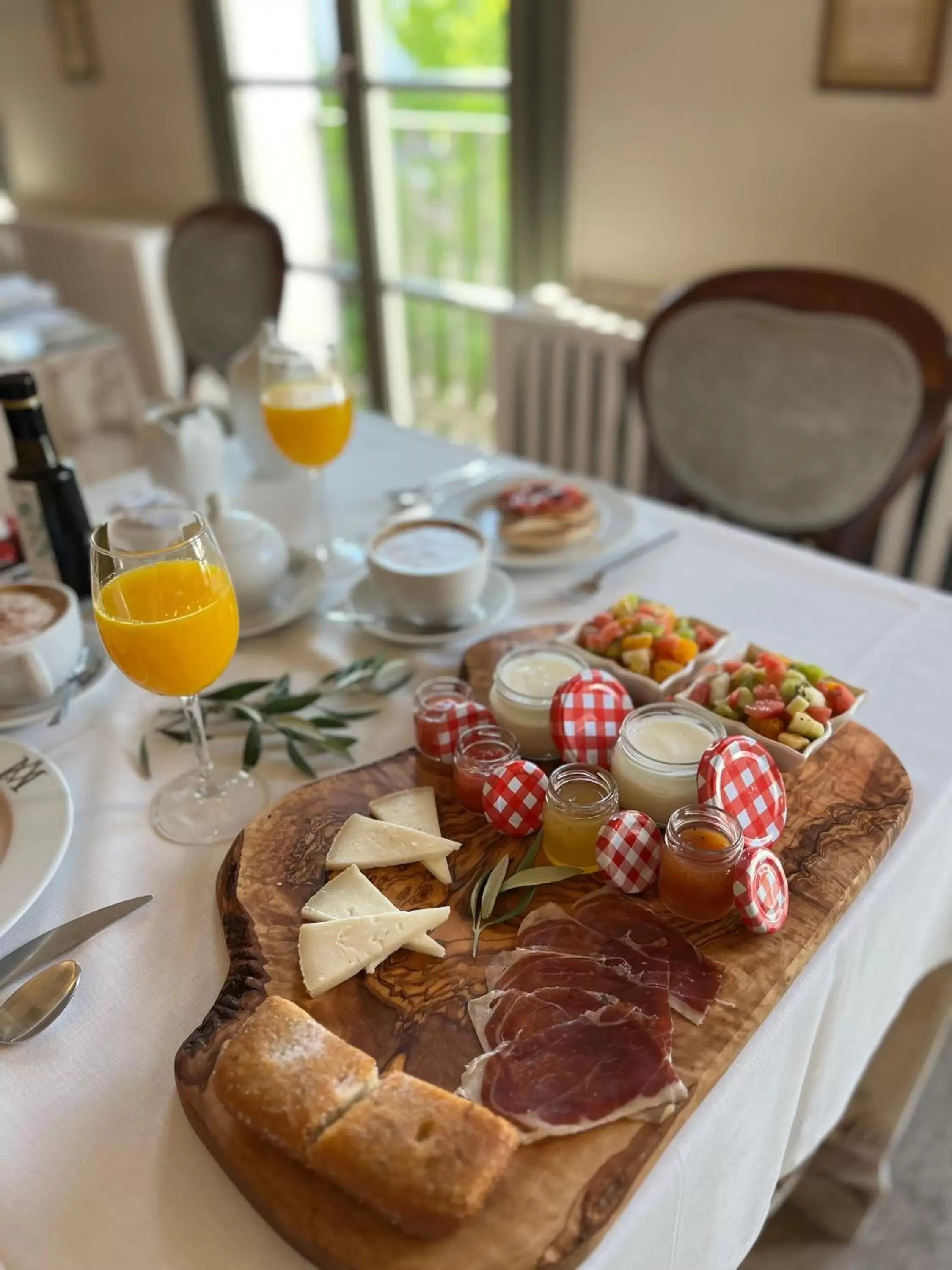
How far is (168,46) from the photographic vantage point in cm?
318

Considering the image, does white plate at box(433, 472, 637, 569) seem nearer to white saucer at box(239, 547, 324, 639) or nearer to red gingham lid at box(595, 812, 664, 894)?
white saucer at box(239, 547, 324, 639)

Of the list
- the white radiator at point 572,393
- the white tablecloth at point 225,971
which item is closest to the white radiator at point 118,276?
the white radiator at point 572,393

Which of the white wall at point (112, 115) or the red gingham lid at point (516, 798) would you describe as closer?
the red gingham lid at point (516, 798)

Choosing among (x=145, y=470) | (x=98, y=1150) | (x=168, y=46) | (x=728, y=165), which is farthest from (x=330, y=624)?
(x=168, y=46)

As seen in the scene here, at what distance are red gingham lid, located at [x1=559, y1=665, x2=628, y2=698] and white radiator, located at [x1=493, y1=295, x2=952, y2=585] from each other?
1288 millimetres

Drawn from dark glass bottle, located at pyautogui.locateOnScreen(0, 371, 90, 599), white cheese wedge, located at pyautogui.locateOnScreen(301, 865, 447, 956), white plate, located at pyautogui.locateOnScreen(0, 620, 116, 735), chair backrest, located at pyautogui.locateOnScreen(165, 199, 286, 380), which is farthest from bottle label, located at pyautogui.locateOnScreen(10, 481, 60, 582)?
chair backrest, located at pyautogui.locateOnScreen(165, 199, 286, 380)

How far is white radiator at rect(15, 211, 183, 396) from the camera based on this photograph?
11.0ft

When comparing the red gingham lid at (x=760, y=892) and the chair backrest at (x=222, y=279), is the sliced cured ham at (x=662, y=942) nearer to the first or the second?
the red gingham lid at (x=760, y=892)

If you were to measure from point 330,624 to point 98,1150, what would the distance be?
1.91 ft

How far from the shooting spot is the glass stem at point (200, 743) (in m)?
0.78

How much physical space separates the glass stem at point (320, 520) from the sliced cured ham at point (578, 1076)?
0.69 m

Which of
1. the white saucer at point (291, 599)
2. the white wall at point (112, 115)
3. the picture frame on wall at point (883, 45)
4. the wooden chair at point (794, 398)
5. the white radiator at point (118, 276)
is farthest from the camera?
the white radiator at point (118, 276)

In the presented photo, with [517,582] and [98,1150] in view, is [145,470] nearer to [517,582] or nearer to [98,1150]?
[517,582]

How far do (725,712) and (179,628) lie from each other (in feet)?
1.46
